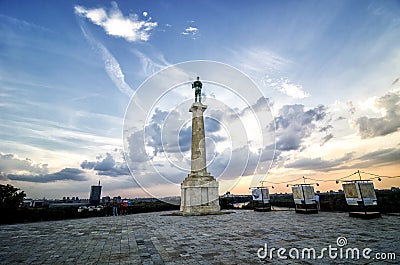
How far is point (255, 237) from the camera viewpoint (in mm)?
10312

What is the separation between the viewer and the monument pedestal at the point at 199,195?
909 inches

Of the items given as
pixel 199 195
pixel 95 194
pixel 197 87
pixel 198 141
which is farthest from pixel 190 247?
pixel 95 194

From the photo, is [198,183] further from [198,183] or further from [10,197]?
[10,197]

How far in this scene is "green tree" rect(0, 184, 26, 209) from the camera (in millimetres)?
20859

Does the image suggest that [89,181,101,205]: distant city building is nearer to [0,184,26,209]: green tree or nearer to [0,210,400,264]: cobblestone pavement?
[0,184,26,209]: green tree

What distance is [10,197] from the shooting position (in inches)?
846

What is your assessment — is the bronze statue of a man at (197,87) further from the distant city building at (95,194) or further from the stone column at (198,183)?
the distant city building at (95,194)

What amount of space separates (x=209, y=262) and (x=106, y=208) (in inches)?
903

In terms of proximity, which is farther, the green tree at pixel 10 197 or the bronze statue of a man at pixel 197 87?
the bronze statue of a man at pixel 197 87

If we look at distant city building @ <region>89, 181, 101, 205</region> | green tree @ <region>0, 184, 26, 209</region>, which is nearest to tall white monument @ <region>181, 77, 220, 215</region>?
green tree @ <region>0, 184, 26, 209</region>

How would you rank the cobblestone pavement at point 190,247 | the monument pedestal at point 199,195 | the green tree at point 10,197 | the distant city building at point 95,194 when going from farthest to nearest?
the distant city building at point 95,194 → the monument pedestal at point 199,195 → the green tree at point 10,197 → the cobblestone pavement at point 190,247

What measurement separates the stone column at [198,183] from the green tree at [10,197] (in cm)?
1711

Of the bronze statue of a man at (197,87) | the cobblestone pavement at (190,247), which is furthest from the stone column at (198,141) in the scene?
the cobblestone pavement at (190,247)

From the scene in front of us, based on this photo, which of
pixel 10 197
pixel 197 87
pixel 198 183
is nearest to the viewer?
pixel 10 197
